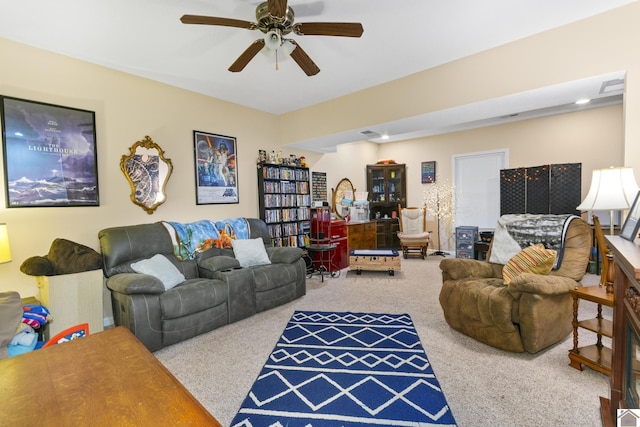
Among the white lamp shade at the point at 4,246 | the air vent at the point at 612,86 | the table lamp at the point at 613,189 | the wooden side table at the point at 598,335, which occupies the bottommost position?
the wooden side table at the point at 598,335

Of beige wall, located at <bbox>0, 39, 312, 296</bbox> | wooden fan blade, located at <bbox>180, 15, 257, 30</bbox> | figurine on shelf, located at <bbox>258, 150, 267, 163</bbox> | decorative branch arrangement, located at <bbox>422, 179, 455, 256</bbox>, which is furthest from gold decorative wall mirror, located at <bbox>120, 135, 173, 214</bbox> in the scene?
decorative branch arrangement, located at <bbox>422, 179, 455, 256</bbox>

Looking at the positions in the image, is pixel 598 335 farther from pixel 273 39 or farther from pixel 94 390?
pixel 273 39

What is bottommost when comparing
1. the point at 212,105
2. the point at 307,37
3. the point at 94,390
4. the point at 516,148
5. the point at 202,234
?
the point at 94,390

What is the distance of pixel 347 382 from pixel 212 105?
153 inches

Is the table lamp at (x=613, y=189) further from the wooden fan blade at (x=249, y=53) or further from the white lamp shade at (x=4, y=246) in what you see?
the white lamp shade at (x=4, y=246)

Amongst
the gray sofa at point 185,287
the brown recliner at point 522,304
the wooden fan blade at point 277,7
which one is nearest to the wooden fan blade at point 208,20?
the wooden fan blade at point 277,7

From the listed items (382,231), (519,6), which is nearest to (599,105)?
(519,6)

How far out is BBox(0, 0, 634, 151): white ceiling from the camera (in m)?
2.34

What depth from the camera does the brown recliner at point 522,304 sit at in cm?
223

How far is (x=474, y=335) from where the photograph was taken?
2.55m

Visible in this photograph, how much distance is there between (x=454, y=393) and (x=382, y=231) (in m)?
5.30

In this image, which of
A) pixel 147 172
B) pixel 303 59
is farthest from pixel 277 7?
pixel 147 172

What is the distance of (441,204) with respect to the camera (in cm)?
662

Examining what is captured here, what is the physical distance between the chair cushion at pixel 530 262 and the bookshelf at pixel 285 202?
3.22 m
